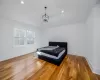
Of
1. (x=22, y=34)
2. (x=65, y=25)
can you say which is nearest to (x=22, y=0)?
(x=22, y=34)

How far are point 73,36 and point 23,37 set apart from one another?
4.14 metres

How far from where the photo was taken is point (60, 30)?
6148mm

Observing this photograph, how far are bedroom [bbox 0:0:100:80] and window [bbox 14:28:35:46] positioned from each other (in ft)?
0.05

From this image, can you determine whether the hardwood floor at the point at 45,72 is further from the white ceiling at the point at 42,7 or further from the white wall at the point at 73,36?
the white ceiling at the point at 42,7

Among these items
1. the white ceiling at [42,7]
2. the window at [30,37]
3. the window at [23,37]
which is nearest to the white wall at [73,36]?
the white ceiling at [42,7]

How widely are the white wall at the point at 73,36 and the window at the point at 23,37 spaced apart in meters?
2.04

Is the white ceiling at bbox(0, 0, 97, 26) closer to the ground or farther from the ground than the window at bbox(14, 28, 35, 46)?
farther from the ground

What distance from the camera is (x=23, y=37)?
5.61 metres

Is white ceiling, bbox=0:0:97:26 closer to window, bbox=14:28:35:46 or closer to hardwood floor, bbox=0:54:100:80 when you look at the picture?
window, bbox=14:28:35:46

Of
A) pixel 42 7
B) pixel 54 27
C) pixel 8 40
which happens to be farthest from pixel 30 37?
pixel 42 7

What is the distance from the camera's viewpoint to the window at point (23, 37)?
4.97 metres

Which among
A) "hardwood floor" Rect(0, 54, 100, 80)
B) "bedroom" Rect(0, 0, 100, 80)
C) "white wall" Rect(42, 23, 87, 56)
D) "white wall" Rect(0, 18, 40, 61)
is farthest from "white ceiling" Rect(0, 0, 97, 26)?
"hardwood floor" Rect(0, 54, 100, 80)

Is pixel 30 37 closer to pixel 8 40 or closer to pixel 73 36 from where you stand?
pixel 8 40

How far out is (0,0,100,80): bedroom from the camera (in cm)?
269
